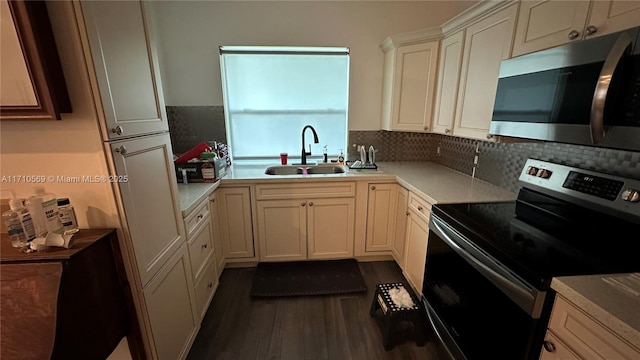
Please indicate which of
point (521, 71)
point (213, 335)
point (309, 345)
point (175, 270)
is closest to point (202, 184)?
point (175, 270)

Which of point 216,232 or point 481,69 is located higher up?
point 481,69

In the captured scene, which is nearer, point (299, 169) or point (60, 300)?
point (60, 300)

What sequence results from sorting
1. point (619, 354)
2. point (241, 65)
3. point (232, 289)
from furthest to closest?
1. point (241, 65)
2. point (232, 289)
3. point (619, 354)

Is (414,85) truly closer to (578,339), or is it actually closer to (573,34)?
(573,34)

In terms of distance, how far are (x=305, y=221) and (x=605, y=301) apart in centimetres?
193

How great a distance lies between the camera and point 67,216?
968 mm

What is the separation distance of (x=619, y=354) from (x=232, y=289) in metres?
2.25

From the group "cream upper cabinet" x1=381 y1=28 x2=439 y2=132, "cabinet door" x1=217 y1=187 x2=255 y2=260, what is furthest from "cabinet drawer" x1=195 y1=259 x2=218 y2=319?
"cream upper cabinet" x1=381 y1=28 x2=439 y2=132

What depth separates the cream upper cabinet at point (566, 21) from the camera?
97 centimetres

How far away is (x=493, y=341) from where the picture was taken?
Result: 3.66ft

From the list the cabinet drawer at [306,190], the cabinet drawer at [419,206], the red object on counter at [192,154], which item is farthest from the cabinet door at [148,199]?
the cabinet drawer at [419,206]

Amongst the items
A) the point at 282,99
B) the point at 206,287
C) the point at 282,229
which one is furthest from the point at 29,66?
the point at 282,99

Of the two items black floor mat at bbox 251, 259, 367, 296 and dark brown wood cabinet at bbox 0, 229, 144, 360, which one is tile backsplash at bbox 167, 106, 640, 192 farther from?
dark brown wood cabinet at bbox 0, 229, 144, 360

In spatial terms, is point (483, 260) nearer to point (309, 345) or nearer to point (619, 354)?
point (619, 354)
